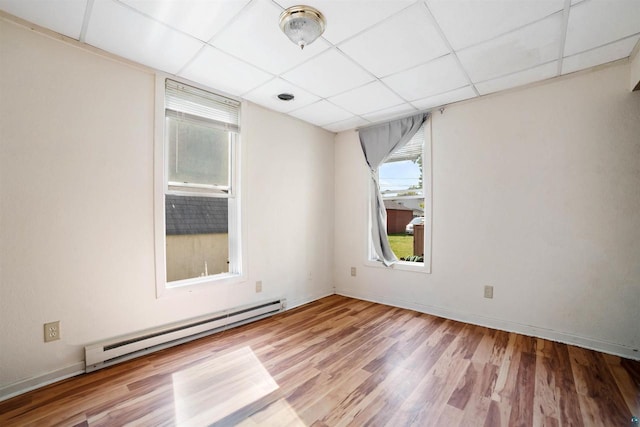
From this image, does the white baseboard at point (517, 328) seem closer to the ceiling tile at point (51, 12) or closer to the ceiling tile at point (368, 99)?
the ceiling tile at point (368, 99)

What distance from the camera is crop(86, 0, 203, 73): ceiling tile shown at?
173 centimetres

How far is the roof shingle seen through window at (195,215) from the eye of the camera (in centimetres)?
262

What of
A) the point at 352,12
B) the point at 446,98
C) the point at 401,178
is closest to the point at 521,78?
the point at 446,98

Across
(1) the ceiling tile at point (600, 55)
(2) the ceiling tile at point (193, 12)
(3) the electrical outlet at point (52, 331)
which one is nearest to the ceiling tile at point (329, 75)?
(2) the ceiling tile at point (193, 12)

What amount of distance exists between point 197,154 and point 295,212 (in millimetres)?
1372

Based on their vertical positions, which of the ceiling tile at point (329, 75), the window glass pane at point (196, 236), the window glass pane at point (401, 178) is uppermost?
the ceiling tile at point (329, 75)

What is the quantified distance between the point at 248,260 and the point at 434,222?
218 cm

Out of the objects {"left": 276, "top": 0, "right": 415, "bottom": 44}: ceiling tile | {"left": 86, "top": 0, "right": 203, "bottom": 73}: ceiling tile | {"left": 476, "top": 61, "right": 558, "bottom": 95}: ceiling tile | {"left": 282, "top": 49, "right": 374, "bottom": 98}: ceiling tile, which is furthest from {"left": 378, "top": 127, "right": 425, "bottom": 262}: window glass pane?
{"left": 86, "top": 0, "right": 203, "bottom": 73}: ceiling tile

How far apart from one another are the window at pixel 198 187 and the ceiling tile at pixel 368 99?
1155 millimetres

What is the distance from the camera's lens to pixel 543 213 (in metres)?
2.60

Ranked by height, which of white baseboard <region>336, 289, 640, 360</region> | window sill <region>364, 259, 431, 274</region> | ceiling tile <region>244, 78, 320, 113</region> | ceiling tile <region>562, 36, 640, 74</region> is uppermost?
ceiling tile <region>562, 36, 640, 74</region>

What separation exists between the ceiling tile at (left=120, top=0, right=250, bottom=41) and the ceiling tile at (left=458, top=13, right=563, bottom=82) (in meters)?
1.69

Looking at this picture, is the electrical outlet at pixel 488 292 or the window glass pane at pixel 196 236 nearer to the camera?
the window glass pane at pixel 196 236

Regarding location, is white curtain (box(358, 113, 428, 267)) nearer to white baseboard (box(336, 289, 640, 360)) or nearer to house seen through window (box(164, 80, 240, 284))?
white baseboard (box(336, 289, 640, 360))
